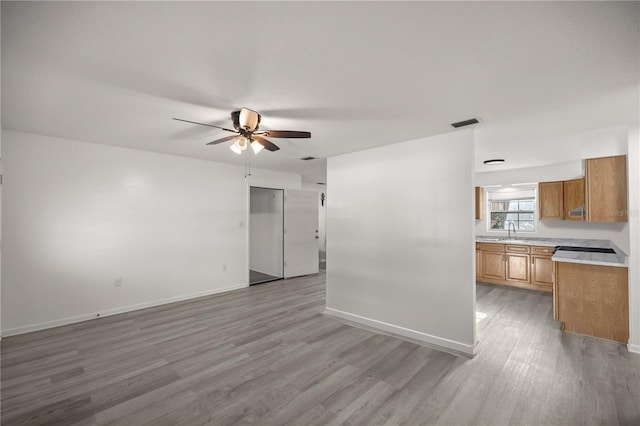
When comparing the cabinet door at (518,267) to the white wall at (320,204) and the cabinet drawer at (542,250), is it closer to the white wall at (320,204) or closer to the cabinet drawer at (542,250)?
the cabinet drawer at (542,250)

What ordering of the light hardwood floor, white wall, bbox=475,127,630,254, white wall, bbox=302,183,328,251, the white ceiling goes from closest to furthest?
1. the white ceiling
2. the light hardwood floor
3. white wall, bbox=475,127,630,254
4. white wall, bbox=302,183,328,251

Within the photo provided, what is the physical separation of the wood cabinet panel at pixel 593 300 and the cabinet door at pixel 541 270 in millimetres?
1950

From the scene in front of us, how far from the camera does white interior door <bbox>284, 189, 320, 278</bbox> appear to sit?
21.5ft

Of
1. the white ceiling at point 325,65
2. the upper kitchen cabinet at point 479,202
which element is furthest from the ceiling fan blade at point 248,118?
the upper kitchen cabinet at point 479,202

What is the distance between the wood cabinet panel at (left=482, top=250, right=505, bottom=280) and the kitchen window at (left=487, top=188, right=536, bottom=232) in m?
0.94

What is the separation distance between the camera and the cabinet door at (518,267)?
551 centimetres

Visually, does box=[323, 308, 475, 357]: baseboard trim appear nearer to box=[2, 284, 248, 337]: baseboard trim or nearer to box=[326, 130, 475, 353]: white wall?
box=[326, 130, 475, 353]: white wall

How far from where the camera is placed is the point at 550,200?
552 cm

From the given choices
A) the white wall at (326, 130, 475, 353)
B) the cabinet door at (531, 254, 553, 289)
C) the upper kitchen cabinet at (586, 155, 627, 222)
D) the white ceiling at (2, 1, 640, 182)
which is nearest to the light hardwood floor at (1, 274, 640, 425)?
the white wall at (326, 130, 475, 353)

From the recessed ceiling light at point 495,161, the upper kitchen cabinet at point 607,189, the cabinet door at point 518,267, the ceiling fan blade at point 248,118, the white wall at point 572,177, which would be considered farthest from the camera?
the cabinet door at point 518,267

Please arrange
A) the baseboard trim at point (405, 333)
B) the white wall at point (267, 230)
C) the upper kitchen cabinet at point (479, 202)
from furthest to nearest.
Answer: the white wall at point (267, 230) → the upper kitchen cabinet at point (479, 202) → the baseboard trim at point (405, 333)

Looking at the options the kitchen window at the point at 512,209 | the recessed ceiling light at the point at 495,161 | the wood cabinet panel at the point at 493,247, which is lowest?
the wood cabinet panel at the point at 493,247

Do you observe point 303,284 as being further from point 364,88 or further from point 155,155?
point 364,88

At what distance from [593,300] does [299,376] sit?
3.72m
